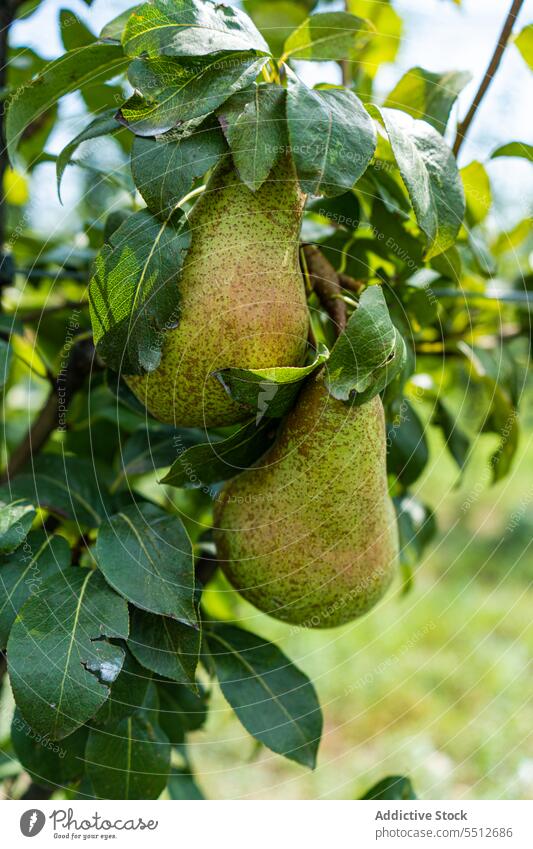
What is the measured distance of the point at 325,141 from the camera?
0.49 meters

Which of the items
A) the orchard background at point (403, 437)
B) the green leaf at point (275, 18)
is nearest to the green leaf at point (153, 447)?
the orchard background at point (403, 437)

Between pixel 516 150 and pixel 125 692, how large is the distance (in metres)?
0.57

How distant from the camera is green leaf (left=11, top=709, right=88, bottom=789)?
0.68 metres

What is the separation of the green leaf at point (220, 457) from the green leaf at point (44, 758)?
254mm

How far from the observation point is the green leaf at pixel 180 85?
0.51 metres

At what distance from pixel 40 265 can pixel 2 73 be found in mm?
217

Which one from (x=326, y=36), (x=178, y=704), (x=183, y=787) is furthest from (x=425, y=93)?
(x=183, y=787)

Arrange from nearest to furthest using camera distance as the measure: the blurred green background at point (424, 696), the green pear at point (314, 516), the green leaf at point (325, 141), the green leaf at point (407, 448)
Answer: the green leaf at point (325, 141) → the green pear at point (314, 516) → the green leaf at point (407, 448) → the blurred green background at point (424, 696)

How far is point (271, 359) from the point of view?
536 mm

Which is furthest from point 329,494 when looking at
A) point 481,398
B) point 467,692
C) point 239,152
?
point 467,692

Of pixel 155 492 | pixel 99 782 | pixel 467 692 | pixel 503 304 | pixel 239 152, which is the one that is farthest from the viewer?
pixel 467 692

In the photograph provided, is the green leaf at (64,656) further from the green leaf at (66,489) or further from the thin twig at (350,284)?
the thin twig at (350,284)

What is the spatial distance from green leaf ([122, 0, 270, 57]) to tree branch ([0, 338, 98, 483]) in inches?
12.5
